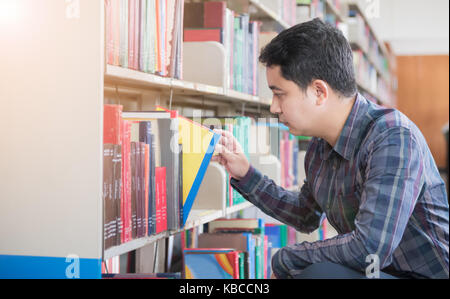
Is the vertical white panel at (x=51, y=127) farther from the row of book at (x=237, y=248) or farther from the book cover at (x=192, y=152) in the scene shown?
the row of book at (x=237, y=248)

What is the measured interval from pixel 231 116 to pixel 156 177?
441mm

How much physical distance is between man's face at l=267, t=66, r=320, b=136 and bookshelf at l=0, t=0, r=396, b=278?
332 millimetres

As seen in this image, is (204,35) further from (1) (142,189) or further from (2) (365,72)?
(2) (365,72)

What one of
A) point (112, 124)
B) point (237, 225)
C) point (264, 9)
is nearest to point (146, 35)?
point (112, 124)

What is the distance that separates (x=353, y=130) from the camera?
3.53ft

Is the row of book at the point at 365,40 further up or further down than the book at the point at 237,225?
further up

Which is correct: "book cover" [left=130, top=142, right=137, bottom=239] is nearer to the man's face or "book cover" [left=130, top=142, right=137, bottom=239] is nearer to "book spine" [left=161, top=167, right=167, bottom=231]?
"book spine" [left=161, top=167, right=167, bottom=231]

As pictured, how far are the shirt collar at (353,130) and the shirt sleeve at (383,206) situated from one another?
103 mm

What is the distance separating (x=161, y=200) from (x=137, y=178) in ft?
0.37

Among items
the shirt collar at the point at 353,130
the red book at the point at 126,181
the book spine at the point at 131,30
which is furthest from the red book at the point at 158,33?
the shirt collar at the point at 353,130

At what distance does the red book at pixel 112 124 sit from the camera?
38.0 inches

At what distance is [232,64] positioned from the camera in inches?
64.9

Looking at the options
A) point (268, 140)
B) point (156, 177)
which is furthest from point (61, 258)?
point (268, 140)
